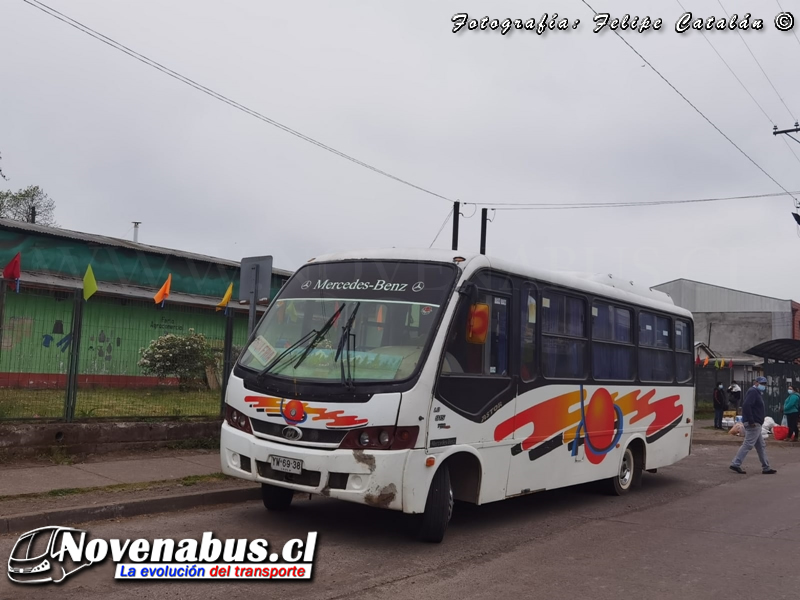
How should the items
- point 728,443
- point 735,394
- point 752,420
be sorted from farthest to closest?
1. point 735,394
2. point 728,443
3. point 752,420

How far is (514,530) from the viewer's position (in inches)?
339

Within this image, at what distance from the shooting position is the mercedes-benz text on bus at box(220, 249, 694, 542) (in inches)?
280

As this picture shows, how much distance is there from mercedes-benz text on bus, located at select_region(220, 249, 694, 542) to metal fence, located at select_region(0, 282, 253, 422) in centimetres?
377

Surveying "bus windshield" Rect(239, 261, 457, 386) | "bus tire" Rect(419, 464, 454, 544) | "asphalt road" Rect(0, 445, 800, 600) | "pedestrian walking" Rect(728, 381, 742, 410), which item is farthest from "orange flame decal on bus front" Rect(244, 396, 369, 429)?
"pedestrian walking" Rect(728, 381, 742, 410)

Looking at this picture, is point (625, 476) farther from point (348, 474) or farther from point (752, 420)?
point (348, 474)

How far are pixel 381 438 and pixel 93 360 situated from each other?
5.84 meters

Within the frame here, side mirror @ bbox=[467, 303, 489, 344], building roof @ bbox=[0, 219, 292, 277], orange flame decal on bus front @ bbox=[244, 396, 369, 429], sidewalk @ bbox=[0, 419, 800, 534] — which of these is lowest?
sidewalk @ bbox=[0, 419, 800, 534]

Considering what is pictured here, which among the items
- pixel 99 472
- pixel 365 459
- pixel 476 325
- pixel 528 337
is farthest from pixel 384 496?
pixel 99 472

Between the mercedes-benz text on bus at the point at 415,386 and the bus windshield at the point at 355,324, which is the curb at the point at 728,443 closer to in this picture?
the mercedes-benz text on bus at the point at 415,386

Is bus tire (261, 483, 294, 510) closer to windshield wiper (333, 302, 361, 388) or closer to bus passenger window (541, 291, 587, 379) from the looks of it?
windshield wiper (333, 302, 361, 388)

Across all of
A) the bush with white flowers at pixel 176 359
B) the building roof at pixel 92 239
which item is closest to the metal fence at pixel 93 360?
the bush with white flowers at pixel 176 359

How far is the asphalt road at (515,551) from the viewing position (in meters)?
5.99

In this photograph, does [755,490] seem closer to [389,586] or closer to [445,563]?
[445,563]

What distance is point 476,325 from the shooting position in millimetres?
7844
